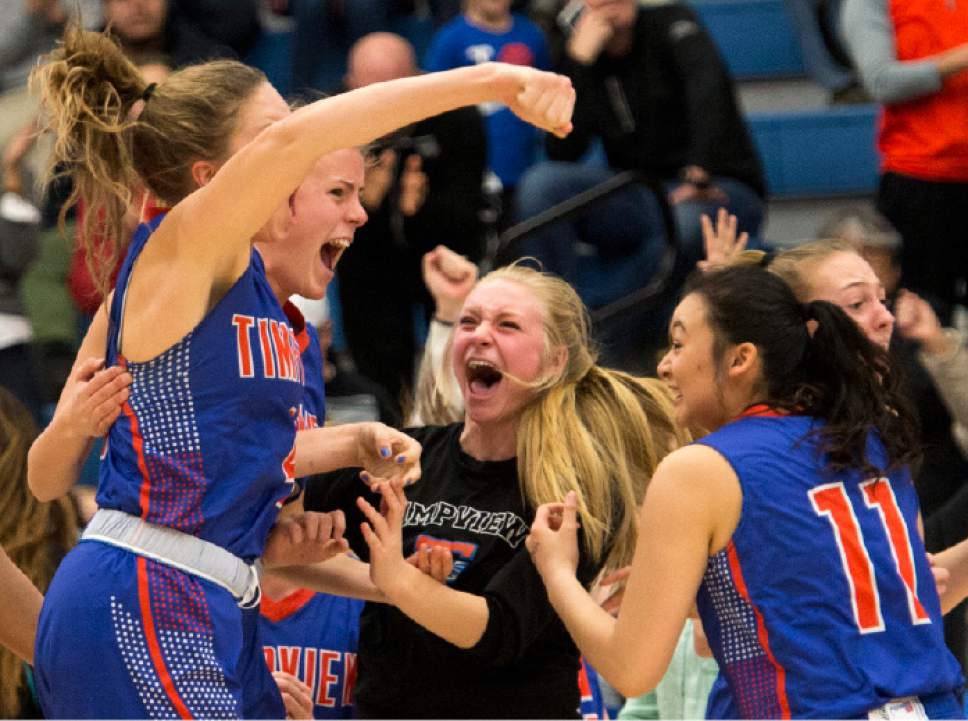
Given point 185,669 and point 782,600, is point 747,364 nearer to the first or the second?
point 782,600

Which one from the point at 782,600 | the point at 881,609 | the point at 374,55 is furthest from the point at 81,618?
the point at 374,55

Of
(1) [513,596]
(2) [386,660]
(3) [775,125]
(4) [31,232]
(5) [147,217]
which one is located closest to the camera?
(5) [147,217]

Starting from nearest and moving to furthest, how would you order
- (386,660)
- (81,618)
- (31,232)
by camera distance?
(81,618), (386,660), (31,232)

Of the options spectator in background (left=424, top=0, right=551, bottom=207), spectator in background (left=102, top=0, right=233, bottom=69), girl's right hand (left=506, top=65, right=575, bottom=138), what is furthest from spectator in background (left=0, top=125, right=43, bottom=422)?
girl's right hand (left=506, top=65, right=575, bottom=138)

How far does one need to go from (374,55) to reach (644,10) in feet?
3.77

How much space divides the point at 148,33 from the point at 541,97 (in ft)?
15.6

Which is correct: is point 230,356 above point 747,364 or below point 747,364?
above

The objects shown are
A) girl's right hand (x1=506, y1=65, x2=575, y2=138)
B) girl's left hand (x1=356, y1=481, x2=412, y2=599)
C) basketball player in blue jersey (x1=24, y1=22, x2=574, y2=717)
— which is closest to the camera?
girl's right hand (x1=506, y1=65, x2=575, y2=138)

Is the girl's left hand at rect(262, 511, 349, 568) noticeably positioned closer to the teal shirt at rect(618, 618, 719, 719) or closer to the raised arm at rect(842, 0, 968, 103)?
the teal shirt at rect(618, 618, 719, 719)

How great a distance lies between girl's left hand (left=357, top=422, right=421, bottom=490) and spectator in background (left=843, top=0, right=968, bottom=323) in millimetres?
3185

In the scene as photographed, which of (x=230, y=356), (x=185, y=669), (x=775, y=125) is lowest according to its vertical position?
(x=775, y=125)

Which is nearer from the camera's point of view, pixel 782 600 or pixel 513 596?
pixel 782 600

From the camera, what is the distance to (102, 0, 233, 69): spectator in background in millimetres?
6836

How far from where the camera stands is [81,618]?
2.76 m
